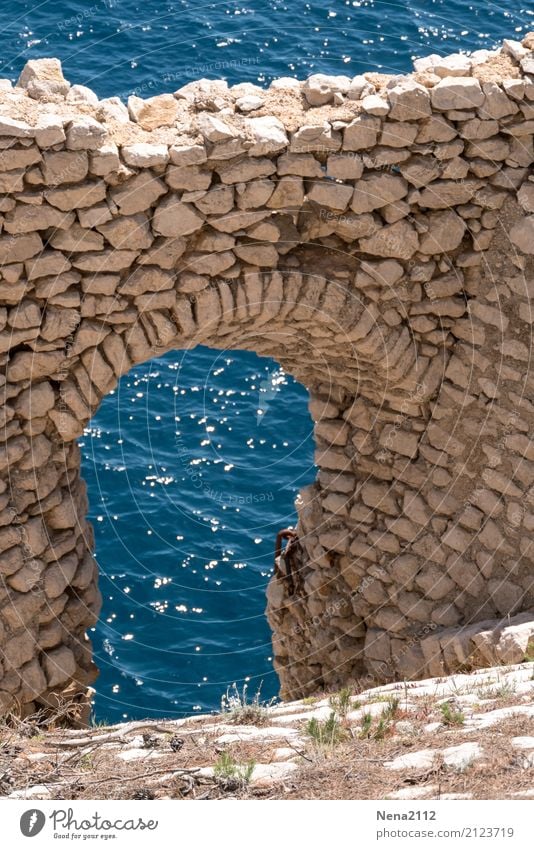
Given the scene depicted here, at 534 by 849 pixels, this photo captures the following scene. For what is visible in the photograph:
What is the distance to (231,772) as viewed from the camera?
6.89m

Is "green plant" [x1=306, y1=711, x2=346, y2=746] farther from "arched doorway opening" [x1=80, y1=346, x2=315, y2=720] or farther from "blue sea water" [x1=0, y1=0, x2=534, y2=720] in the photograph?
"blue sea water" [x1=0, y1=0, x2=534, y2=720]

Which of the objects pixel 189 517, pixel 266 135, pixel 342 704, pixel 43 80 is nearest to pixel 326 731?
pixel 342 704

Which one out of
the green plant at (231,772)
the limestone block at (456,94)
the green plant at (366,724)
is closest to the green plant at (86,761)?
the green plant at (231,772)

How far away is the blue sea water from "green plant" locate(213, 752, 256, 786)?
817 cm

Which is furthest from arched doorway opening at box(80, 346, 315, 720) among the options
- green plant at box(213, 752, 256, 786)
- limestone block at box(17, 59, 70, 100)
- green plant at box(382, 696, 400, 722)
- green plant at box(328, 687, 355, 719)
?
green plant at box(213, 752, 256, 786)

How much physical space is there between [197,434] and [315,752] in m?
11.4

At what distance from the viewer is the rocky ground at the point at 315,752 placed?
6.75 m

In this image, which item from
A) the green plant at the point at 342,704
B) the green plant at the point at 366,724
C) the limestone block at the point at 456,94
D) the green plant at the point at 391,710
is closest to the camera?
the green plant at the point at 366,724

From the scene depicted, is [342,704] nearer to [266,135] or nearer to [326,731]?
[326,731]

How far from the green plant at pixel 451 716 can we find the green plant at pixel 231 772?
1.36 metres

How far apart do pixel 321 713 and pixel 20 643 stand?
2.62 m

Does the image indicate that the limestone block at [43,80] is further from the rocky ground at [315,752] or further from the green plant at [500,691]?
the green plant at [500,691]
